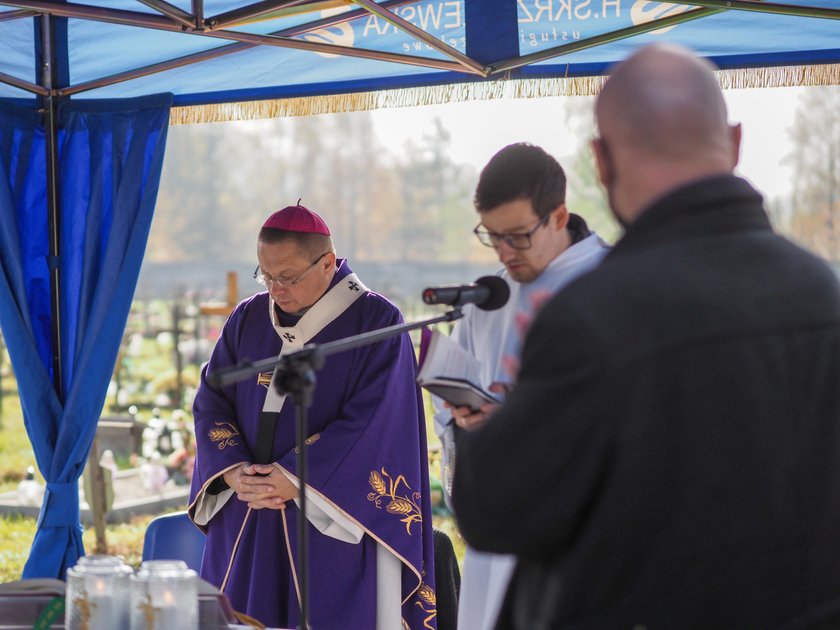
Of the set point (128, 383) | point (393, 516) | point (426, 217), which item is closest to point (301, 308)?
point (393, 516)

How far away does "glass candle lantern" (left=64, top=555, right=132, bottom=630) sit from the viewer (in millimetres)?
1950

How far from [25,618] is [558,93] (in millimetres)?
2888

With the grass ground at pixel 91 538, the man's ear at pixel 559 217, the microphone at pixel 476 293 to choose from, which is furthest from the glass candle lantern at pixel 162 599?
the grass ground at pixel 91 538

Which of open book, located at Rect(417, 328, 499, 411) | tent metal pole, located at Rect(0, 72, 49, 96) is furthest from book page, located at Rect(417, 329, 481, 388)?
tent metal pole, located at Rect(0, 72, 49, 96)

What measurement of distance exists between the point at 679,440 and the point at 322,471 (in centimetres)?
232

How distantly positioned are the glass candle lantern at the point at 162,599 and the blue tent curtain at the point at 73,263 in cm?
267

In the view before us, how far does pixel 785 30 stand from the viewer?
3799 mm

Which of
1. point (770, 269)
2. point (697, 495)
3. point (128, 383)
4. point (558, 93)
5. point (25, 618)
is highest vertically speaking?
point (558, 93)

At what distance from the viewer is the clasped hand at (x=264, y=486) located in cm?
347

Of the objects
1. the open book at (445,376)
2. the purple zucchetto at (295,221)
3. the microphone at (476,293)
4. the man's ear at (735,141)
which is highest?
the man's ear at (735,141)

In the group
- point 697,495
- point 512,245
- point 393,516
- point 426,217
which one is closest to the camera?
point 697,495

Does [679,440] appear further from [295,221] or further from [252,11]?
[252,11]

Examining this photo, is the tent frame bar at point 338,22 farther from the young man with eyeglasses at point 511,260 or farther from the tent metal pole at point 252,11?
the young man with eyeglasses at point 511,260

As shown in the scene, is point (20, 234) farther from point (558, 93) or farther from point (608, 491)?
point (608, 491)
